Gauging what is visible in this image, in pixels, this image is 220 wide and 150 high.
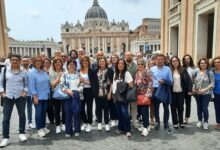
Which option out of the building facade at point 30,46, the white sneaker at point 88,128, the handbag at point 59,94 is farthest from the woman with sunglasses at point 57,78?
the building facade at point 30,46

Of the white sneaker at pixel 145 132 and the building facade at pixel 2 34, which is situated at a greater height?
the building facade at pixel 2 34

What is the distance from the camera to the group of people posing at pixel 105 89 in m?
5.55

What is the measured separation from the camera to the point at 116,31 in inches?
4862

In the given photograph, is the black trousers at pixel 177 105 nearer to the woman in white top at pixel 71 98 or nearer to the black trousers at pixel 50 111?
the woman in white top at pixel 71 98

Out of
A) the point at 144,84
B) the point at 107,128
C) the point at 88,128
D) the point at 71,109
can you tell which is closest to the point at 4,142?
the point at 71,109

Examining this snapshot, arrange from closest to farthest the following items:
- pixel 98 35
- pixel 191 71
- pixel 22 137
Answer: pixel 22 137 < pixel 191 71 < pixel 98 35

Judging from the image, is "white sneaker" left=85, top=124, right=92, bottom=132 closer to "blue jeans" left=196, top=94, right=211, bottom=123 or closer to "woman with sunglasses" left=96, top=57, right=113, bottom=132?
"woman with sunglasses" left=96, top=57, right=113, bottom=132

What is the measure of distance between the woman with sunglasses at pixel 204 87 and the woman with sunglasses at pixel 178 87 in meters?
0.25

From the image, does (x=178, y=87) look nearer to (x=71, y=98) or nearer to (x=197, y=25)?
(x=71, y=98)

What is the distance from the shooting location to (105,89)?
6062mm

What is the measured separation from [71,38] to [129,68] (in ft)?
401

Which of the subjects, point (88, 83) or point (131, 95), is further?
point (88, 83)

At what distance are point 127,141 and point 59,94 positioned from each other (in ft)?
6.97

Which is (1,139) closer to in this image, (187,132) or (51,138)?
(51,138)
